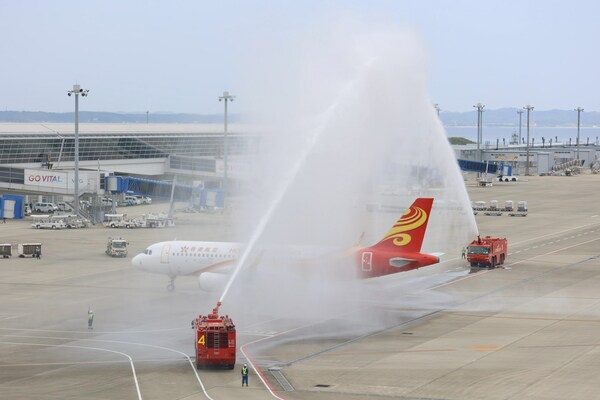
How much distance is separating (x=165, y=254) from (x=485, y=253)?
27984mm

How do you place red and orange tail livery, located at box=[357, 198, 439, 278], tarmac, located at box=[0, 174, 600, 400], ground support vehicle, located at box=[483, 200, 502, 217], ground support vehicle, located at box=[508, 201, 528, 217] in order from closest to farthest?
tarmac, located at box=[0, 174, 600, 400] → red and orange tail livery, located at box=[357, 198, 439, 278] → ground support vehicle, located at box=[508, 201, 528, 217] → ground support vehicle, located at box=[483, 200, 502, 217]

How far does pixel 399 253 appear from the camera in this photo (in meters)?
66.5

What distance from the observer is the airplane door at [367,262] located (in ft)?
217

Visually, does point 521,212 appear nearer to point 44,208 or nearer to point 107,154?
point 44,208

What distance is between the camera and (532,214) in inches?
5517

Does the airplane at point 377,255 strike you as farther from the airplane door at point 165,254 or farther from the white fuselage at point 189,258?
the airplane door at point 165,254

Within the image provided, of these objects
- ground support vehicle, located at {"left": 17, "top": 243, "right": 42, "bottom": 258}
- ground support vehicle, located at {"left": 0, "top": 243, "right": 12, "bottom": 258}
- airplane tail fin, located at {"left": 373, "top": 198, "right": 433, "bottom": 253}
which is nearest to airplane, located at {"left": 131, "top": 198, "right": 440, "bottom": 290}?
airplane tail fin, located at {"left": 373, "top": 198, "right": 433, "bottom": 253}

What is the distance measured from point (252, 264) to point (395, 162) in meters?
53.5

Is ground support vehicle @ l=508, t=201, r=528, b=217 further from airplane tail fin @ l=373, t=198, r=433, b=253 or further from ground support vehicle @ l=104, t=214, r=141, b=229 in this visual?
airplane tail fin @ l=373, t=198, r=433, b=253

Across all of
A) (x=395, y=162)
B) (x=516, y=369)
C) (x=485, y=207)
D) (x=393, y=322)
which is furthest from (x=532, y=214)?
(x=516, y=369)

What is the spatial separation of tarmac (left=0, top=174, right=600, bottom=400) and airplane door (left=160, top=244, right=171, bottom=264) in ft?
7.11

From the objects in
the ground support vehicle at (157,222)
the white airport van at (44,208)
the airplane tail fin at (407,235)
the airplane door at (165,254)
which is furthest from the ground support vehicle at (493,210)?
the airplane door at (165,254)

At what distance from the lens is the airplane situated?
66250 millimetres

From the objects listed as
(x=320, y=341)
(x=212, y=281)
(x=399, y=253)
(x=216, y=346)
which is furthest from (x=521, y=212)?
(x=216, y=346)
